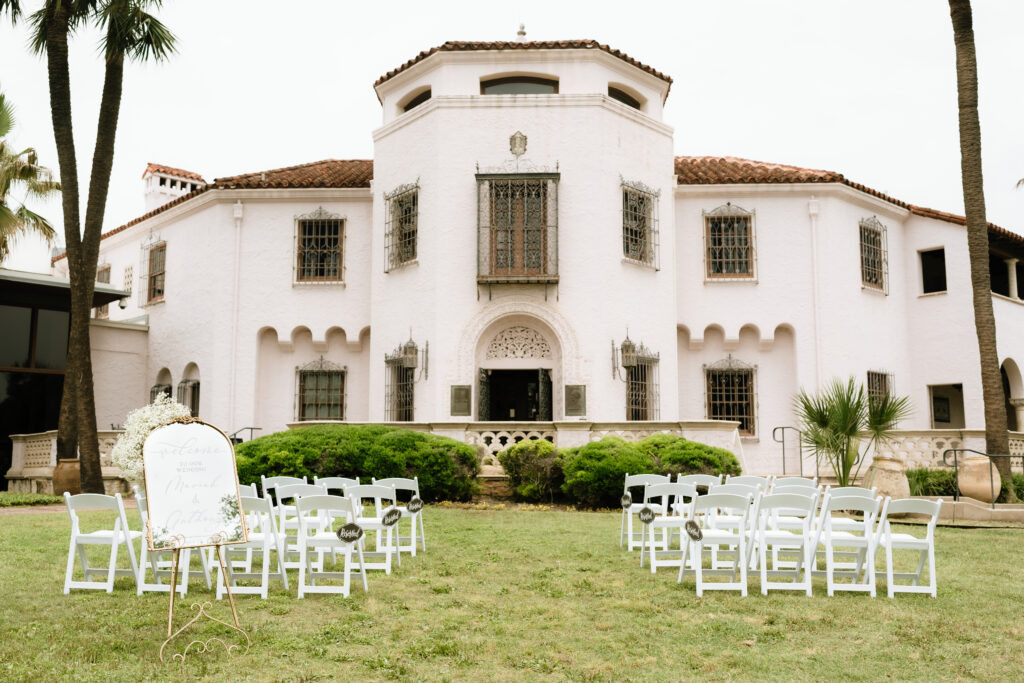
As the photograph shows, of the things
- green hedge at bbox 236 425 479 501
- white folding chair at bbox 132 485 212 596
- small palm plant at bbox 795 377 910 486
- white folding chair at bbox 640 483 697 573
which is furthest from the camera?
small palm plant at bbox 795 377 910 486

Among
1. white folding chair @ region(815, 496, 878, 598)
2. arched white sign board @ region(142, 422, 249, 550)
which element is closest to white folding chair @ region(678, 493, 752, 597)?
white folding chair @ region(815, 496, 878, 598)

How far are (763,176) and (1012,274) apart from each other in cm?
905

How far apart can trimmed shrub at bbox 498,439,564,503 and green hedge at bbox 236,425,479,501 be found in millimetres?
790

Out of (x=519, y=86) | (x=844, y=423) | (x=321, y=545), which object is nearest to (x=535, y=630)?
(x=321, y=545)

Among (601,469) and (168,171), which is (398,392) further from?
(168,171)

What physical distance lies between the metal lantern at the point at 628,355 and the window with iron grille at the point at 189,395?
12141mm

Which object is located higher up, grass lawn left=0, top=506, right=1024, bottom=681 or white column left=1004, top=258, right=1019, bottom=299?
white column left=1004, top=258, right=1019, bottom=299

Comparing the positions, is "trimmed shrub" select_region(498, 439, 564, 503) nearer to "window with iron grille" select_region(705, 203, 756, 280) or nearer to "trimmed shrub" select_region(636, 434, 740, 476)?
"trimmed shrub" select_region(636, 434, 740, 476)

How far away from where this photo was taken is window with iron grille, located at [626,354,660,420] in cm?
Result: 2105

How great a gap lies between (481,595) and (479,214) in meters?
13.7

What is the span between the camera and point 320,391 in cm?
2406

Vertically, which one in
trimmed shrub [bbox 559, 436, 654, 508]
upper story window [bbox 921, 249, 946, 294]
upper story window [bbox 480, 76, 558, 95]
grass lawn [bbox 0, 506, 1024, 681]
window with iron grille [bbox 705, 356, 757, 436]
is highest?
upper story window [bbox 480, 76, 558, 95]

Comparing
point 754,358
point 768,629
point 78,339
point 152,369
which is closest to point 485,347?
point 754,358

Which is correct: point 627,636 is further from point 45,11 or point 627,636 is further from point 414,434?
point 45,11
